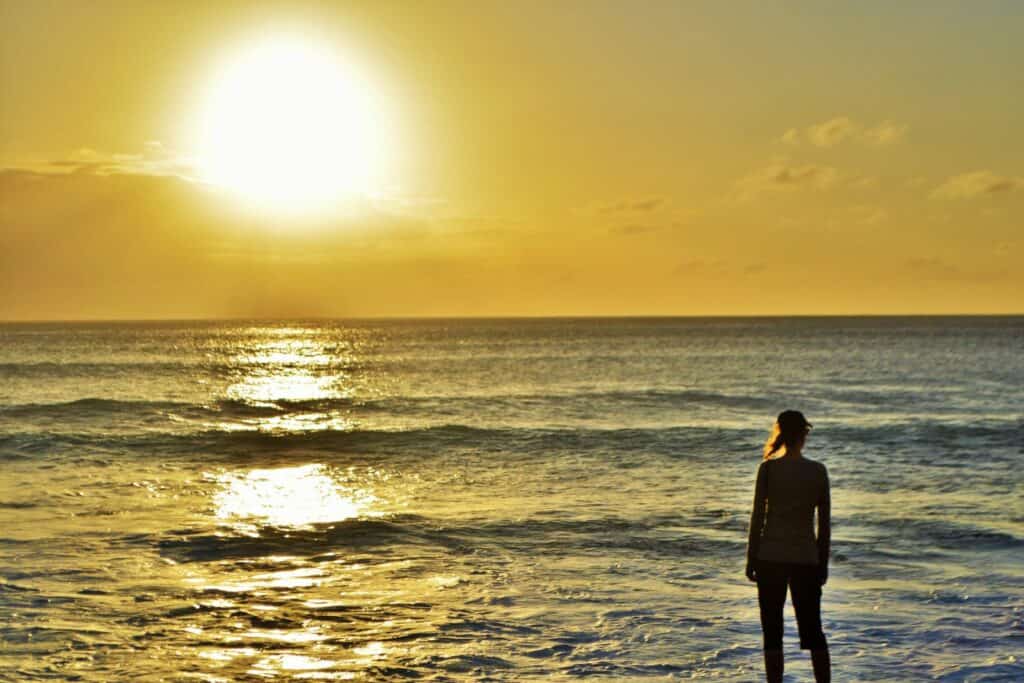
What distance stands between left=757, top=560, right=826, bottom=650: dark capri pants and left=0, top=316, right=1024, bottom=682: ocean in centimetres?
182

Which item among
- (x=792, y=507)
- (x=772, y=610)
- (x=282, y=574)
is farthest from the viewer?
(x=282, y=574)

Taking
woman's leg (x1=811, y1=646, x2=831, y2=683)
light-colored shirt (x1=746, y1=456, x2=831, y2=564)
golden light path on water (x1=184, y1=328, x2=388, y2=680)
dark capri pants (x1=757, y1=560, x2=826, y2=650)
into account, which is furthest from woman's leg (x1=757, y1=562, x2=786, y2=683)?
golden light path on water (x1=184, y1=328, x2=388, y2=680)

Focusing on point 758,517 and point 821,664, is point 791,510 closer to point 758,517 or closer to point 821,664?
point 758,517

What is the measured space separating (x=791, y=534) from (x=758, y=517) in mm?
257

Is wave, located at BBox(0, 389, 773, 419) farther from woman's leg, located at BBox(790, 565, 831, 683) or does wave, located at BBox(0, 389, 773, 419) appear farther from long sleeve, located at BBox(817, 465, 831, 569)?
long sleeve, located at BBox(817, 465, 831, 569)

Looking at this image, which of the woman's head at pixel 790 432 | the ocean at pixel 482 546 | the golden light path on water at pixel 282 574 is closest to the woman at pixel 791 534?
the woman's head at pixel 790 432

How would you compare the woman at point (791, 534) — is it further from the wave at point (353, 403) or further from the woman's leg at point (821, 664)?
the wave at point (353, 403)

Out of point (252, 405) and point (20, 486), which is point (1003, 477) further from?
point (252, 405)

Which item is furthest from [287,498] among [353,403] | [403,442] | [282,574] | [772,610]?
[353,403]

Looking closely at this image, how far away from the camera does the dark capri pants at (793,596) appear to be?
7.80 m

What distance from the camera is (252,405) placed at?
4866cm

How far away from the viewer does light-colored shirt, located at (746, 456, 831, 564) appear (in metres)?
7.72

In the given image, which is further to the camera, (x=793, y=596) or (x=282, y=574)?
(x=282, y=574)

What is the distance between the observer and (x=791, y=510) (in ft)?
25.5
